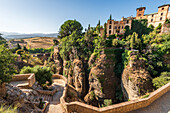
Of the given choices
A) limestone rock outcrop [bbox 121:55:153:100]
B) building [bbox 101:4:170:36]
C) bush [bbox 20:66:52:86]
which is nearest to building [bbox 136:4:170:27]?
building [bbox 101:4:170:36]

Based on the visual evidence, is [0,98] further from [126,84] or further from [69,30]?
[69,30]

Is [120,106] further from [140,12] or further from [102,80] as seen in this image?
[140,12]

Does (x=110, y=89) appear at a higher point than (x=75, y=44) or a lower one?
lower

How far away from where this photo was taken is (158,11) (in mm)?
30203

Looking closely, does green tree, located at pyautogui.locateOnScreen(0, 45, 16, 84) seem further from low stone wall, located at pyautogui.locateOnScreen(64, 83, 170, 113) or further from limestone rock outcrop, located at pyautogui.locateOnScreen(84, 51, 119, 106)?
limestone rock outcrop, located at pyautogui.locateOnScreen(84, 51, 119, 106)

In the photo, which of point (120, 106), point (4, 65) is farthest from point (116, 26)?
point (4, 65)

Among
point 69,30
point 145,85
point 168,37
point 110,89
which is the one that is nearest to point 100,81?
point 110,89

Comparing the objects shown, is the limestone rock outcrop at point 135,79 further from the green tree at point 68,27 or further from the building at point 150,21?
the green tree at point 68,27

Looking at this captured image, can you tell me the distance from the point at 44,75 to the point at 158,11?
159 ft

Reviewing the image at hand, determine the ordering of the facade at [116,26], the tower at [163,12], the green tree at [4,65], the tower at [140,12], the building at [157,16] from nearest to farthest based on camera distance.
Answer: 1. the green tree at [4,65]
2. the tower at [163,12]
3. the building at [157,16]
4. the facade at [116,26]
5. the tower at [140,12]

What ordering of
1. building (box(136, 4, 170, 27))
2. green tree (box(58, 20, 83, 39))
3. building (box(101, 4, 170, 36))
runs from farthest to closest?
green tree (box(58, 20, 83, 39)), building (box(101, 4, 170, 36)), building (box(136, 4, 170, 27))

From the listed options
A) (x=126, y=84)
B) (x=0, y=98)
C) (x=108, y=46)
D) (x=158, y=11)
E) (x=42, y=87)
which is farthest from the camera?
(x=158, y=11)

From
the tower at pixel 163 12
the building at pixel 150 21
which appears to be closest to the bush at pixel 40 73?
the building at pixel 150 21

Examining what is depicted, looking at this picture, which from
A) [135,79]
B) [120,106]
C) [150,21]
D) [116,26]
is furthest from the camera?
[150,21]
